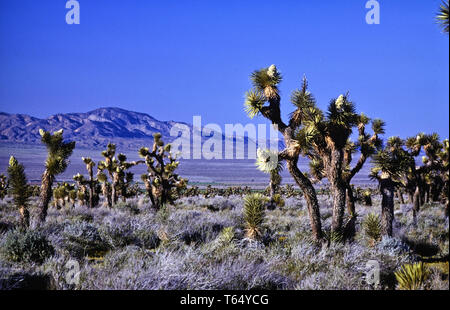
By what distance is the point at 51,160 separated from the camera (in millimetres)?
9773

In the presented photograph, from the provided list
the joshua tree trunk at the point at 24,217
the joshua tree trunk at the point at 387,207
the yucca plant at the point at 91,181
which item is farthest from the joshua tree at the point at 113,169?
the joshua tree trunk at the point at 387,207

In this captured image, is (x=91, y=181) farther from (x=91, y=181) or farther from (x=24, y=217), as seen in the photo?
(x=24, y=217)

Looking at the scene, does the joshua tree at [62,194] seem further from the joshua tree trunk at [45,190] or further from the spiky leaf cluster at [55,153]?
the spiky leaf cluster at [55,153]

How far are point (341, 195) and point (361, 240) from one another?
5.41 ft

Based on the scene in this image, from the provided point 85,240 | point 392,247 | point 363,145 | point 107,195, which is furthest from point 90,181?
point 392,247

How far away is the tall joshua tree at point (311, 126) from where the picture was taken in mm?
7949

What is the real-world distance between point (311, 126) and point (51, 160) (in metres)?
6.90

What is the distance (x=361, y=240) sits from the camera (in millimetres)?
9070

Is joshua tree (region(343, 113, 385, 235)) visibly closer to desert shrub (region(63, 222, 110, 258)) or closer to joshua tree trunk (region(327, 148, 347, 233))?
joshua tree trunk (region(327, 148, 347, 233))

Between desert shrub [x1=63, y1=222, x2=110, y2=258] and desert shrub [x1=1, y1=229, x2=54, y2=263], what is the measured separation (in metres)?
0.70

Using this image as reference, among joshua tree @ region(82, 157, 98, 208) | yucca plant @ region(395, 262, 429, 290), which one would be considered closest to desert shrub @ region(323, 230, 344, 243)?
yucca plant @ region(395, 262, 429, 290)

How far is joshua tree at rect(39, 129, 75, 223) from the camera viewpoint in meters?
9.78
